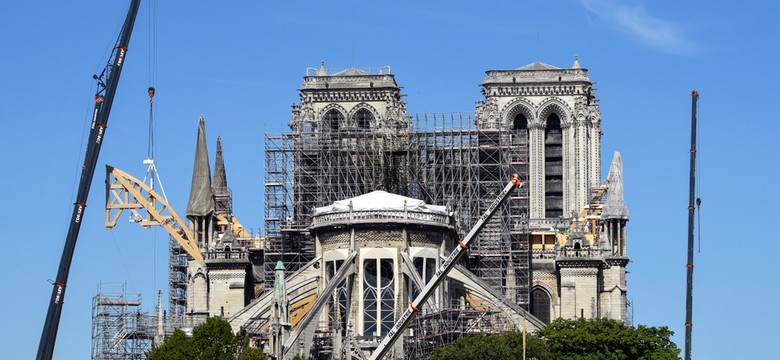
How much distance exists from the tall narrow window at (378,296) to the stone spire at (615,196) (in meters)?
22.5

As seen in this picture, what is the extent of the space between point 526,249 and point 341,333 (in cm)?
2991

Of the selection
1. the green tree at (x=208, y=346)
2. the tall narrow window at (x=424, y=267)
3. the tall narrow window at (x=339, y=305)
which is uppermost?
the tall narrow window at (x=424, y=267)

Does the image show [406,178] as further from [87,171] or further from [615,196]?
[87,171]

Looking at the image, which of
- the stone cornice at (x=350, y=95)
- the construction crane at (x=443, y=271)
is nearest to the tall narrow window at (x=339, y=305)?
the construction crane at (x=443, y=271)

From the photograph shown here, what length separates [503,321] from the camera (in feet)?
524

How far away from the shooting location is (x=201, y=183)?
176500mm

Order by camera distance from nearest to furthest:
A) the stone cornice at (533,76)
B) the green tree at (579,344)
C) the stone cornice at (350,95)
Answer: the green tree at (579,344), the stone cornice at (350,95), the stone cornice at (533,76)

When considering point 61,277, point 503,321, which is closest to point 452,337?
point 503,321

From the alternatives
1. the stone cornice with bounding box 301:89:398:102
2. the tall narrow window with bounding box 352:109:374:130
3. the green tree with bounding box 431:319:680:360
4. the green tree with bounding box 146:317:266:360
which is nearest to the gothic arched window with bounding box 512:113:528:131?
the stone cornice with bounding box 301:89:398:102

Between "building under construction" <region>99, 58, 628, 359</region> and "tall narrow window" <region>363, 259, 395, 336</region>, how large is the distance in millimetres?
87

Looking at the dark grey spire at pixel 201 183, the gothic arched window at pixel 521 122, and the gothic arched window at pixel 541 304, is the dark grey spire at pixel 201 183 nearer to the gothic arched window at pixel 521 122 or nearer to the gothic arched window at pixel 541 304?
the gothic arched window at pixel 541 304

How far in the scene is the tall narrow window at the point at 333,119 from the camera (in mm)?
190000

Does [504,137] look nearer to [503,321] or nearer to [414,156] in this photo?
[414,156]

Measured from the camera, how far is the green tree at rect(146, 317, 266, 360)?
438 feet
